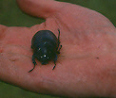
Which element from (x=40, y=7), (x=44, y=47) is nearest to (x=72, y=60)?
(x=44, y=47)

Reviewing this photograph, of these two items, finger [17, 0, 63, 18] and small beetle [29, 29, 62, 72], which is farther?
finger [17, 0, 63, 18]

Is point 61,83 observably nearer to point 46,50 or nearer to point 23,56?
point 46,50

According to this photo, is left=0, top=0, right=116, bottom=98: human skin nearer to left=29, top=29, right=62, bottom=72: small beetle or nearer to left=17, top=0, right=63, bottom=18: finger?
left=29, top=29, right=62, bottom=72: small beetle

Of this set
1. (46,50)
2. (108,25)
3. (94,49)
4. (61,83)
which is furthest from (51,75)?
(108,25)

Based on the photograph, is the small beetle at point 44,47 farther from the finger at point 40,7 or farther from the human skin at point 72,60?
the finger at point 40,7

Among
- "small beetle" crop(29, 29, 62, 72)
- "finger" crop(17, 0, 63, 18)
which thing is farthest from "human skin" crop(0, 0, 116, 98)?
"finger" crop(17, 0, 63, 18)

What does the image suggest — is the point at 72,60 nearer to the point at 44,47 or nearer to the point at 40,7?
the point at 44,47
